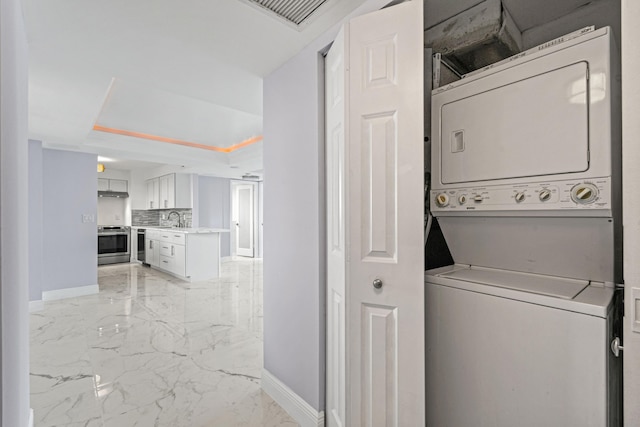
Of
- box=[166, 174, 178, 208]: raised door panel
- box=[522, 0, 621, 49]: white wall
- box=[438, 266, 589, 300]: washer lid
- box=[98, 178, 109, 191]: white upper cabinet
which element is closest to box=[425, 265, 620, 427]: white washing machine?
box=[438, 266, 589, 300]: washer lid

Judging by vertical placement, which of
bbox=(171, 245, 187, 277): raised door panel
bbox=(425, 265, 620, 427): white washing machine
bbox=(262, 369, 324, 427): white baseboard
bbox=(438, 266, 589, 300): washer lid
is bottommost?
bbox=(262, 369, 324, 427): white baseboard

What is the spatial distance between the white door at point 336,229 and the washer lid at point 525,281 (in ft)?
1.59

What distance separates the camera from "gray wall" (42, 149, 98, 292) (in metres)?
4.20

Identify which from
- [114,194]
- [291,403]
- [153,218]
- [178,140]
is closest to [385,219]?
[291,403]

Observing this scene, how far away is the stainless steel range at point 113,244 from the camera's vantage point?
6.59 meters

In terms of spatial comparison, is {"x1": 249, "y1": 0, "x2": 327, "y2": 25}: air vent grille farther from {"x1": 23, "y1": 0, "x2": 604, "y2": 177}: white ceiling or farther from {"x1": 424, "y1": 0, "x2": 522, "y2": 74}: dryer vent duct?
{"x1": 424, "y1": 0, "x2": 522, "y2": 74}: dryer vent duct

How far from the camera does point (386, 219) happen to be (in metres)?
1.27

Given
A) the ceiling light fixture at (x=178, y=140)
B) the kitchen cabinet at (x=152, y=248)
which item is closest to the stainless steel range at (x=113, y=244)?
the kitchen cabinet at (x=152, y=248)

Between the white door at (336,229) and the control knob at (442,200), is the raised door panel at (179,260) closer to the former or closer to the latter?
the white door at (336,229)

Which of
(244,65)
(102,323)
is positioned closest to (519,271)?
(244,65)

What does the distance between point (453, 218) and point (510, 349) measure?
1.97 feet

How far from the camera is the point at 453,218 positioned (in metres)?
1.47

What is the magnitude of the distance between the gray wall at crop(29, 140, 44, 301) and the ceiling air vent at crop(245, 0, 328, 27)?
4.02m

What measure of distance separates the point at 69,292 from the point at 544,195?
5601 millimetres
